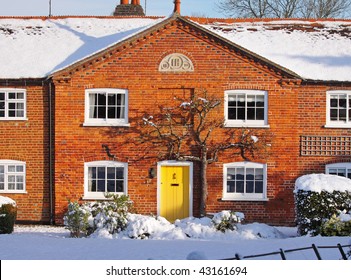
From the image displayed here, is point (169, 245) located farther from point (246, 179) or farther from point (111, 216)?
point (246, 179)

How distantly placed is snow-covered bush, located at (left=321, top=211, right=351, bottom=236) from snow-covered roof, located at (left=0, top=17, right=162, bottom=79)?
9534 mm

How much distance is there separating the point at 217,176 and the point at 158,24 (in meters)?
5.47

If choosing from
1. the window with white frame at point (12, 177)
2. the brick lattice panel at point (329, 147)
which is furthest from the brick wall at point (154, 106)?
the window with white frame at point (12, 177)

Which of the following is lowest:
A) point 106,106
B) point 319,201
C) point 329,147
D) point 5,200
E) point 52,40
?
point 5,200

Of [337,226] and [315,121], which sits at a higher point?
[315,121]

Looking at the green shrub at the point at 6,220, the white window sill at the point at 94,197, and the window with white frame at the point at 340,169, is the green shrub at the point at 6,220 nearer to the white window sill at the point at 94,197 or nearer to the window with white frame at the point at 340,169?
the white window sill at the point at 94,197

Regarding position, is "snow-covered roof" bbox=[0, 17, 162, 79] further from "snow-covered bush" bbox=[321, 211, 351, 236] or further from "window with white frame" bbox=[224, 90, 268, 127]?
"snow-covered bush" bbox=[321, 211, 351, 236]

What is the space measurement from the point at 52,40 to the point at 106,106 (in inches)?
161

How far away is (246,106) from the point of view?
2394cm

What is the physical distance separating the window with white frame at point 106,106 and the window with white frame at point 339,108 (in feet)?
22.9

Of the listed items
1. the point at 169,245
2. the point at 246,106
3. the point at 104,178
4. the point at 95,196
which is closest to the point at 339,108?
the point at 246,106

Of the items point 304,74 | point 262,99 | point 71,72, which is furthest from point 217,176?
point 71,72

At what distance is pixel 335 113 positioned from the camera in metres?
24.2
